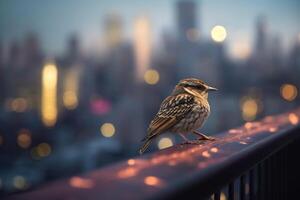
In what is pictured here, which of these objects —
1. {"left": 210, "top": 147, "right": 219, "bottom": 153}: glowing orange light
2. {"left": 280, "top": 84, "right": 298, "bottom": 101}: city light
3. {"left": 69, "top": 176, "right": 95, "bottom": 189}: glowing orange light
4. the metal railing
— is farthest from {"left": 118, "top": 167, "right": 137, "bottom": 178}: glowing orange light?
{"left": 280, "top": 84, "right": 298, "bottom": 101}: city light

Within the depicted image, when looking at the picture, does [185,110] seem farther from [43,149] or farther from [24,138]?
[43,149]

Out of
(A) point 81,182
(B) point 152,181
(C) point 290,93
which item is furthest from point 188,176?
(C) point 290,93

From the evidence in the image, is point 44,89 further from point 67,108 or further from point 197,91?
point 197,91

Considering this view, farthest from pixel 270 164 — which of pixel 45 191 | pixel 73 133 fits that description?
pixel 73 133

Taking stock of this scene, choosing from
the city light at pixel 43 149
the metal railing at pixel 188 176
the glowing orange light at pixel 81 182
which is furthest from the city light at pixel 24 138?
the glowing orange light at pixel 81 182

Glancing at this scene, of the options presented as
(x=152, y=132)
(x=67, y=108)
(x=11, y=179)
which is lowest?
(x=11, y=179)

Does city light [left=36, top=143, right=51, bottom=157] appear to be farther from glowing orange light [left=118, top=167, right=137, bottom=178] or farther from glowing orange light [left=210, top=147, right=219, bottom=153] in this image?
glowing orange light [left=118, top=167, right=137, bottom=178]

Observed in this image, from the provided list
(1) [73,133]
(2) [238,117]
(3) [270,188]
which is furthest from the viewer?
(1) [73,133]
